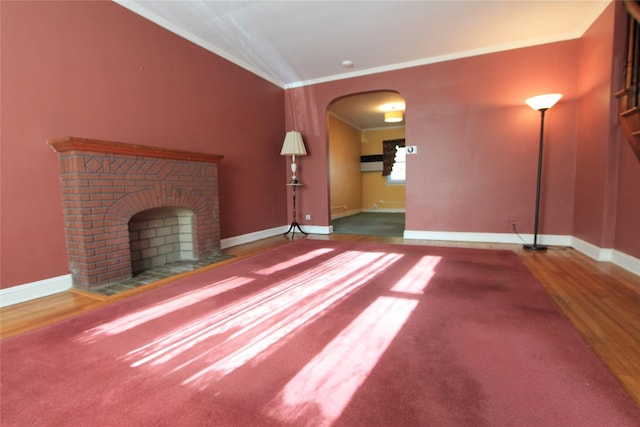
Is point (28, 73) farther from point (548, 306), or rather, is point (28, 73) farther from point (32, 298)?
point (548, 306)

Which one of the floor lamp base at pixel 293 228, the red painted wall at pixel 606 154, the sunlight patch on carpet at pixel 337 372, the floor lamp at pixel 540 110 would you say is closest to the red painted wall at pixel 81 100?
the floor lamp base at pixel 293 228

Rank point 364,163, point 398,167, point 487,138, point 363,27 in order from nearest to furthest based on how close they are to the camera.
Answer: point 363,27
point 487,138
point 398,167
point 364,163

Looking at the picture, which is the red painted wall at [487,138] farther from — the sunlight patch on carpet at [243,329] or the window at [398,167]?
the window at [398,167]

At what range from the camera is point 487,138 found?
13.0ft

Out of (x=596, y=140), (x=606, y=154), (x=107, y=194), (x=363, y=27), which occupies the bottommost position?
(x=107, y=194)

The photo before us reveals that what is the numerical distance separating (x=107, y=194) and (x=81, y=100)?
80 centimetres

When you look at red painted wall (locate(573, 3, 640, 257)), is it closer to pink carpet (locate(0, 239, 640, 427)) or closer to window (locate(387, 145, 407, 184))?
pink carpet (locate(0, 239, 640, 427))

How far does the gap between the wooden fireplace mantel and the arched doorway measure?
4.03m

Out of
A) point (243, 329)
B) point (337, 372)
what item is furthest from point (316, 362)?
point (243, 329)

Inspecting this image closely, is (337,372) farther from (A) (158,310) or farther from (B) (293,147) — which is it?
(B) (293,147)

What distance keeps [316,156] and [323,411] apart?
4328 millimetres

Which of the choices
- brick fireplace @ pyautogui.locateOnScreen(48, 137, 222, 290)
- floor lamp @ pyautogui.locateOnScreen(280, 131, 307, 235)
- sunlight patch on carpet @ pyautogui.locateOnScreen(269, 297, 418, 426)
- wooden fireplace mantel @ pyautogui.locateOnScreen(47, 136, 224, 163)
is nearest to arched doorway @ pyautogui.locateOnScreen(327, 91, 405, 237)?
floor lamp @ pyautogui.locateOnScreen(280, 131, 307, 235)

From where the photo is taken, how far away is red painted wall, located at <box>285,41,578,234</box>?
367cm

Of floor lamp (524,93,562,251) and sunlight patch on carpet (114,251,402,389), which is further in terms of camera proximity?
floor lamp (524,93,562,251)
